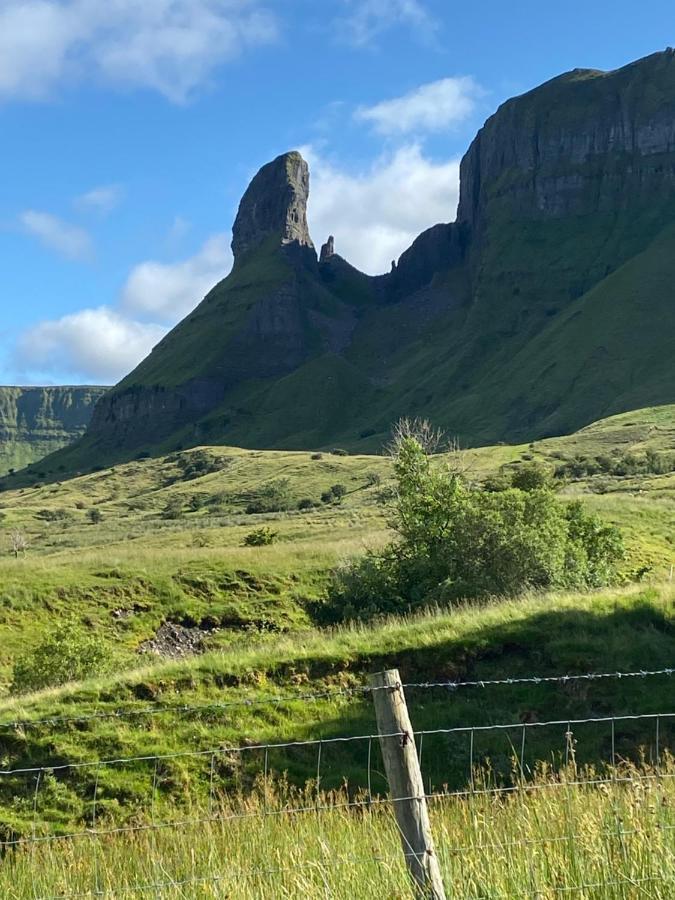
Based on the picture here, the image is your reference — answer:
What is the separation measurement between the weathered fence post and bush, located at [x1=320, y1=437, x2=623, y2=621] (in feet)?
61.4

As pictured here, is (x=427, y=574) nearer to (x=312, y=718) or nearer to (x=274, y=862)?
(x=312, y=718)

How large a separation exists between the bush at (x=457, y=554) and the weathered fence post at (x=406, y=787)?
18704mm

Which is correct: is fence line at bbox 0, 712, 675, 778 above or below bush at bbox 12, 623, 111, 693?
above

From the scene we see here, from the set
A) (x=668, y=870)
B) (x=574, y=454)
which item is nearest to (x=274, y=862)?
(x=668, y=870)

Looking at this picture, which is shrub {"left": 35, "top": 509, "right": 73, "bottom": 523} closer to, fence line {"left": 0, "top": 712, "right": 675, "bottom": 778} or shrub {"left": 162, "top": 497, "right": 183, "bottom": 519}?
shrub {"left": 162, "top": 497, "right": 183, "bottom": 519}

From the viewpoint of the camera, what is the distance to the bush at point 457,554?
2569 cm

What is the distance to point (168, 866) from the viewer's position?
6875mm

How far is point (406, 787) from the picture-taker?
5512 millimetres

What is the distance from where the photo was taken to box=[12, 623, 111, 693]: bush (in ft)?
68.1

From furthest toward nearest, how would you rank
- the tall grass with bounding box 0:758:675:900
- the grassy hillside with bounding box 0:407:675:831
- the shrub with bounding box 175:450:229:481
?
the shrub with bounding box 175:450:229:481, the grassy hillside with bounding box 0:407:675:831, the tall grass with bounding box 0:758:675:900

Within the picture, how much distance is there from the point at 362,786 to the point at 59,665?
10.5 metres

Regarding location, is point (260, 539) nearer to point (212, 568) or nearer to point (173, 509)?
point (212, 568)

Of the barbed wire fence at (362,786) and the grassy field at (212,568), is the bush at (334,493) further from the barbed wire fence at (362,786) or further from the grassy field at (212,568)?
the barbed wire fence at (362,786)

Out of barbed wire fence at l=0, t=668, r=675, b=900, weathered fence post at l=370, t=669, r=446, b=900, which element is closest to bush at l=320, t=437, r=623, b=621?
barbed wire fence at l=0, t=668, r=675, b=900
